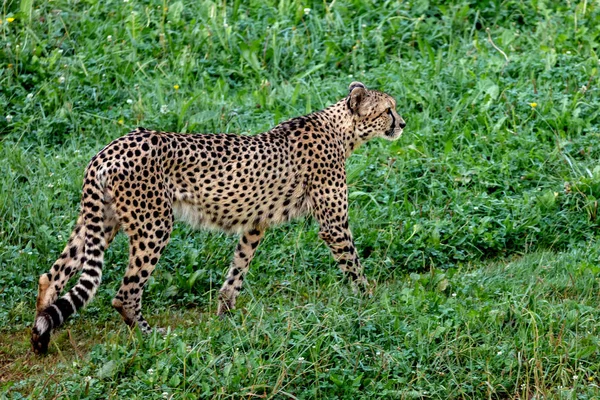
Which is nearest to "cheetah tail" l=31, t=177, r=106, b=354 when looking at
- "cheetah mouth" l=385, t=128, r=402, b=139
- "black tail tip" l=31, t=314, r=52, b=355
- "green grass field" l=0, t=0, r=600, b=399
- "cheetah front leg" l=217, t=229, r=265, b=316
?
"black tail tip" l=31, t=314, r=52, b=355

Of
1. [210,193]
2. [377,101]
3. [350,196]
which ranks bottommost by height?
[350,196]

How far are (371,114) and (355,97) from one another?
0.61 feet

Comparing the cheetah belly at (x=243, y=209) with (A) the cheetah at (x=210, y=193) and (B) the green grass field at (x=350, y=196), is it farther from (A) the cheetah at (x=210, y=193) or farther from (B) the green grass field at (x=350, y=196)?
(B) the green grass field at (x=350, y=196)

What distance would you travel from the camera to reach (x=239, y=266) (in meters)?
7.47

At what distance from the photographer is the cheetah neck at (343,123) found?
25.4ft

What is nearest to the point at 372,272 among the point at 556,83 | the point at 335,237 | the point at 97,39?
the point at 335,237

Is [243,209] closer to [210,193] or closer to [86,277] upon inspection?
[210,193]

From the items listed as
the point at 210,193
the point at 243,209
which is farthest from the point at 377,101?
the point at 210,193

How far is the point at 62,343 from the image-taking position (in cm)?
691

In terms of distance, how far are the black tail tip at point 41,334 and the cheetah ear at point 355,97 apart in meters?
2.63

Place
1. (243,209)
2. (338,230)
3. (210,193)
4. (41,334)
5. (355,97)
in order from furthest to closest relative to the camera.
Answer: (355,97)
(338,230)
(243,209)
(210,193)
(41,334)

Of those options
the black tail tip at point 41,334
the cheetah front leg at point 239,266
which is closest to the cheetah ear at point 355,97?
the cheetah front leg at point 239,266

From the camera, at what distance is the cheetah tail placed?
255 inches

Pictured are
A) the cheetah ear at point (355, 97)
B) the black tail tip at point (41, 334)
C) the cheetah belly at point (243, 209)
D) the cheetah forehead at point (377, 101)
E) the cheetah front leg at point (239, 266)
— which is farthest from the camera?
the cheetah forehead at point (377, 101)
